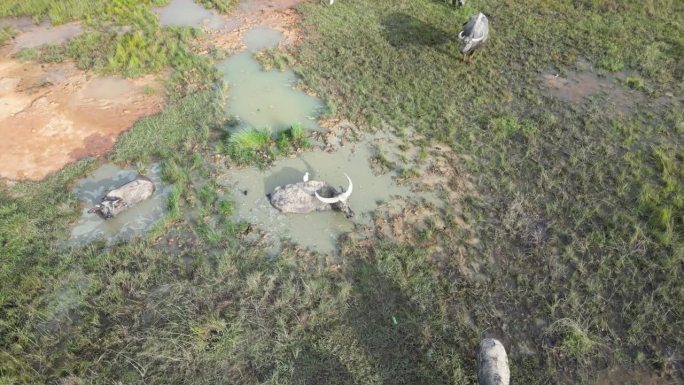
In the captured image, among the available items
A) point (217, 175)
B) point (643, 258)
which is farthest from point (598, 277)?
point (217, 175)

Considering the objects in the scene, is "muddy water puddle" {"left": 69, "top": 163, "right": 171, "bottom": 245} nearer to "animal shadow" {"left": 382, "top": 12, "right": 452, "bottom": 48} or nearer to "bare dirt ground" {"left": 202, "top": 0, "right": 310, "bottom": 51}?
"bare dirt ground" {"left": 202, "top": 0, "right": 310, "bottom": 51}

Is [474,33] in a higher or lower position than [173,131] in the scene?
higher

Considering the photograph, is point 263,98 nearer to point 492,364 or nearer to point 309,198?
point 309,198

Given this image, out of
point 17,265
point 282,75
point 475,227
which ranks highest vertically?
point 282,75

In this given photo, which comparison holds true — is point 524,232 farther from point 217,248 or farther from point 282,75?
point 282,75

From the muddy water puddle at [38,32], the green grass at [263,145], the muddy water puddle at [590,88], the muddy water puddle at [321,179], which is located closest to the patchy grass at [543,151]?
the muddy water puddle at [590,88]

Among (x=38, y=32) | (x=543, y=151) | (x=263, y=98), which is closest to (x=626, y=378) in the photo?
(x=543, y=151)

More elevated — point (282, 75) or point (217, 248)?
point (282, 75)
